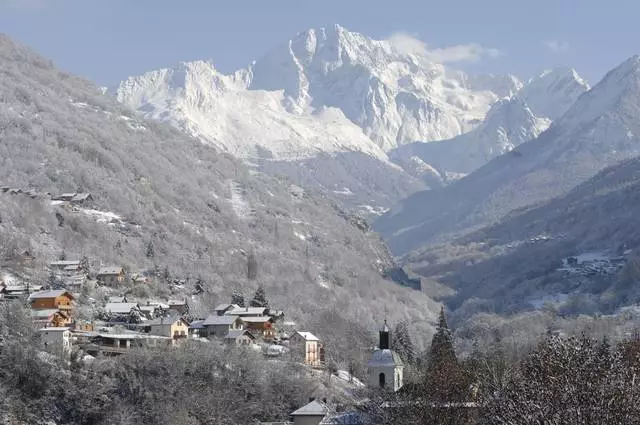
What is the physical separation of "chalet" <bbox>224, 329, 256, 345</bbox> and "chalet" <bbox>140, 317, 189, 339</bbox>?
4873 millimetres

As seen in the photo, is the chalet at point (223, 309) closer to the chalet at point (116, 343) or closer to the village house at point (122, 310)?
the village house at point (122, 310)

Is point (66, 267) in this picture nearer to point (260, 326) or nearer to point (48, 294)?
point (260, 326)

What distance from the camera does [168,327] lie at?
132375 millimetres

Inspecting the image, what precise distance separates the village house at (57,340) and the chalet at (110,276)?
40.9m

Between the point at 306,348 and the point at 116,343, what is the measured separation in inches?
1187

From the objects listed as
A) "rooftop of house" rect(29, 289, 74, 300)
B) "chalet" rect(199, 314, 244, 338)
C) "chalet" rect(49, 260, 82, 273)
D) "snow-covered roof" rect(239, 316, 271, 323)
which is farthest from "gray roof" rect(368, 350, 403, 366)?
"chalet" rect(49, 260, 82, 273)

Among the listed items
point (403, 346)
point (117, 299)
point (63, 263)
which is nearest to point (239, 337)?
→ point (117, 299)

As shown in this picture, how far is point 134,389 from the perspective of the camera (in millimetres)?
110125

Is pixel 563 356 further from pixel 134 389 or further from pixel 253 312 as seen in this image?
pixel 253 312

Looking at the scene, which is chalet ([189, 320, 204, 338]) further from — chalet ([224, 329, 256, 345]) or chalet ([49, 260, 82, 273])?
chalet ([49, 260, 82, 273])

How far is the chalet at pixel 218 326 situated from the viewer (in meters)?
140

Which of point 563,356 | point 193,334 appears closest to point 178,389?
point 193,334

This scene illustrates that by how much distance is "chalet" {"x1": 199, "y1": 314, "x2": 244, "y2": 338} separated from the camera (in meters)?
140

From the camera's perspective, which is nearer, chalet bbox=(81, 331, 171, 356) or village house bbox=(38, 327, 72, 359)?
village house bbox=(38, 327, 72, 359)
